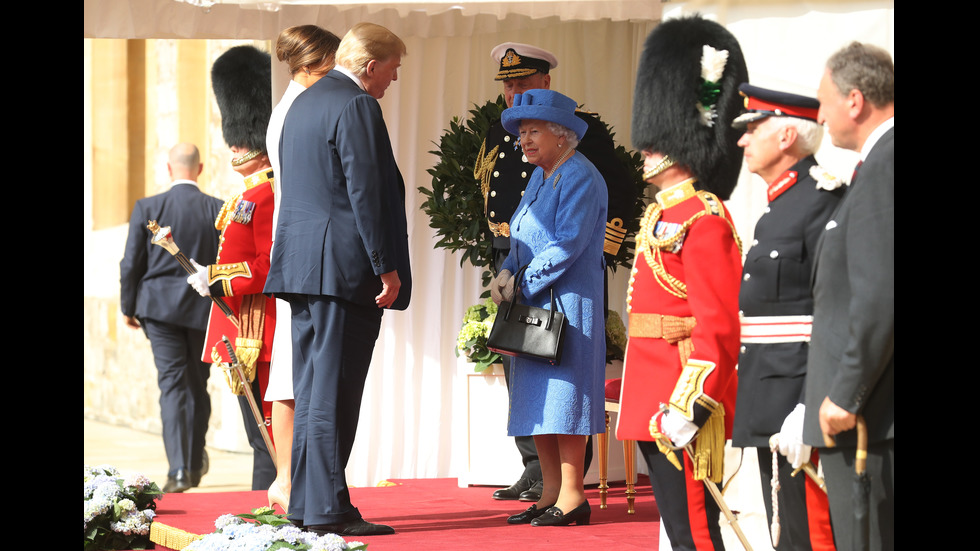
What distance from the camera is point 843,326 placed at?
3.10 meters

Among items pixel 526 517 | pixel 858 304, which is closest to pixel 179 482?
pixel 526 517

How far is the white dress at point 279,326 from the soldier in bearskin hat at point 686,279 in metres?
1.61

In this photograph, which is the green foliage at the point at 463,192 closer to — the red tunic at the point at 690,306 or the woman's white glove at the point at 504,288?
the woman's white glove at the point at 504,288

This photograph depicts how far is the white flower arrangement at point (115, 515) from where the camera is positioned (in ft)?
16.8

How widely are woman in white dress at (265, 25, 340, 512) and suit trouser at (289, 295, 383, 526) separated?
0.48 metres

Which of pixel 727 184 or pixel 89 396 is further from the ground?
pixel 727 184

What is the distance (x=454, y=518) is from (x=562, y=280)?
47.7 inches

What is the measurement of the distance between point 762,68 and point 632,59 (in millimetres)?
2701

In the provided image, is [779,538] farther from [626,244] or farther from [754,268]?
[626,244]

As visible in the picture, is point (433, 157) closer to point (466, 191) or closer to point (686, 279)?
point (466, 191)

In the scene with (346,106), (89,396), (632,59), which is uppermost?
(632,59)

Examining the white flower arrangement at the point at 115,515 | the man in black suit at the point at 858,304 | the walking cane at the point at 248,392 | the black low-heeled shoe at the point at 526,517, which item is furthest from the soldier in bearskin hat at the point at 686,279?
the walking cane at the point at 248,392

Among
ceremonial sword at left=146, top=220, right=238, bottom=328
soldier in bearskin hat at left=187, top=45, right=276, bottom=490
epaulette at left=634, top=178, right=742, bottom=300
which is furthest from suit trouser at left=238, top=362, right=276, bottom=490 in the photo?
epaulette at left=634, top=178, right=742, bottom=300

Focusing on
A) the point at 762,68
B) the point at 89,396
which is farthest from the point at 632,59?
the point at 89,396
